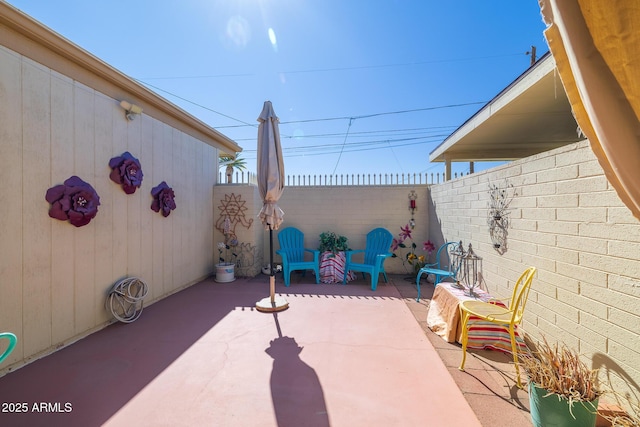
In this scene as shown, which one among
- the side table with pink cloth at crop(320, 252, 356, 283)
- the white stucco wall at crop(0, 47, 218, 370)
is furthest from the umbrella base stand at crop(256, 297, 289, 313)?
the white stucco wall at crop(0, 47, 218, 370)

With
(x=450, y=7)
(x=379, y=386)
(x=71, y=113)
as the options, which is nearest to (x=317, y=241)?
(x=379, y=386)

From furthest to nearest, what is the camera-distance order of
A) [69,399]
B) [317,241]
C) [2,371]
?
[317,241] < [2,371] < [69,399]

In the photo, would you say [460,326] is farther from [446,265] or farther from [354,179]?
[354,179]

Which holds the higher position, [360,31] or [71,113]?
[360,31]

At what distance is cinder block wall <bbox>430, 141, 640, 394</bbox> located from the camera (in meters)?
1.55

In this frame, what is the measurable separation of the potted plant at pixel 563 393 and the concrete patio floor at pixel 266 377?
235mm

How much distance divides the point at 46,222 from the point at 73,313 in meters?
0.95

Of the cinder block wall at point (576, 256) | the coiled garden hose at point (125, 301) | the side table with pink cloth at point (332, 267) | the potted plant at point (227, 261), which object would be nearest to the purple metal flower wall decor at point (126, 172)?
the coiled garden hose at point (125, 301)

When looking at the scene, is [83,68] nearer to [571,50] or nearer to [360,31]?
[571,50]

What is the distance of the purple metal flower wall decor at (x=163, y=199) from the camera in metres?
3.77

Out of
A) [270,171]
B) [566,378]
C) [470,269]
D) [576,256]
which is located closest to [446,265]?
[470,269]

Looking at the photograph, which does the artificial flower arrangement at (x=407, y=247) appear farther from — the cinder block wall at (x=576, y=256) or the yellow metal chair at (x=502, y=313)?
the yellow metal chair at (x=502, y=313)

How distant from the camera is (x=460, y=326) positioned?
2613 millimetres

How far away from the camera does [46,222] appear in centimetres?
241
